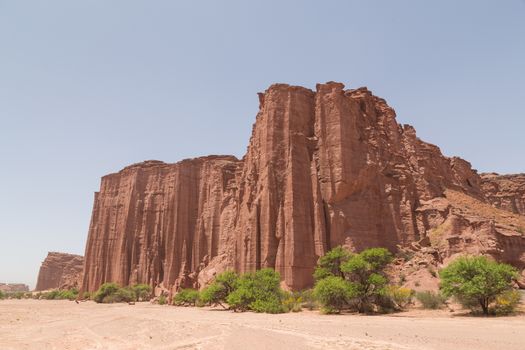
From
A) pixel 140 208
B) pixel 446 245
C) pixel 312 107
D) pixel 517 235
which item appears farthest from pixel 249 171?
pixel 140 208

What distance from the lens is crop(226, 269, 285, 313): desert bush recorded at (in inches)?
1178

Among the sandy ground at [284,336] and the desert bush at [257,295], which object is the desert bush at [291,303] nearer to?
the desert bush at [257,295]

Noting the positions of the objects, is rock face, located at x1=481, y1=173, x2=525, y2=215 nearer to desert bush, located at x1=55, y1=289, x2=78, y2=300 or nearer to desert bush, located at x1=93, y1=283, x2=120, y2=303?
desert bush, located at x1=93, y1=283, x2=120, y2=303

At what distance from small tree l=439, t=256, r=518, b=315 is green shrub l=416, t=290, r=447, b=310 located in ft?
10.6

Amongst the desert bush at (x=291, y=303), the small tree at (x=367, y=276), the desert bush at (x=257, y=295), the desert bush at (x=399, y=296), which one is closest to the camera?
the small tree at (x=367, y=276)

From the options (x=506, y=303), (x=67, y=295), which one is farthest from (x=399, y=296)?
(x=67, y=295)

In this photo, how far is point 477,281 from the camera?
73.4ft

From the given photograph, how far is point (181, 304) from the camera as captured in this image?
47.4 meters

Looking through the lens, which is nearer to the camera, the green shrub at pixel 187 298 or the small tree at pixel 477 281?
the small tree at pixel 477 281

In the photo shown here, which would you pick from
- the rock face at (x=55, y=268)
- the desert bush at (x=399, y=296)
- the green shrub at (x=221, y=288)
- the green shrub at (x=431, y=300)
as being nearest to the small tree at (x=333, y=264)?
the desert bush at (x=399, y=296)

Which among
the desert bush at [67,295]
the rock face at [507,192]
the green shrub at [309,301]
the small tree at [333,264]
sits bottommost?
the desert bush at [67,295]

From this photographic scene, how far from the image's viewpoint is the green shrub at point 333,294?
26.6m

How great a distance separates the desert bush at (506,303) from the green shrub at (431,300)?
4522 mm

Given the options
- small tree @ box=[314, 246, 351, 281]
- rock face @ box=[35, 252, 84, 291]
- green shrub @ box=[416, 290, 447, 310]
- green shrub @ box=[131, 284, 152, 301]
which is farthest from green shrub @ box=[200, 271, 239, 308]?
rock face @ box=[35, 252, 84, 291]
